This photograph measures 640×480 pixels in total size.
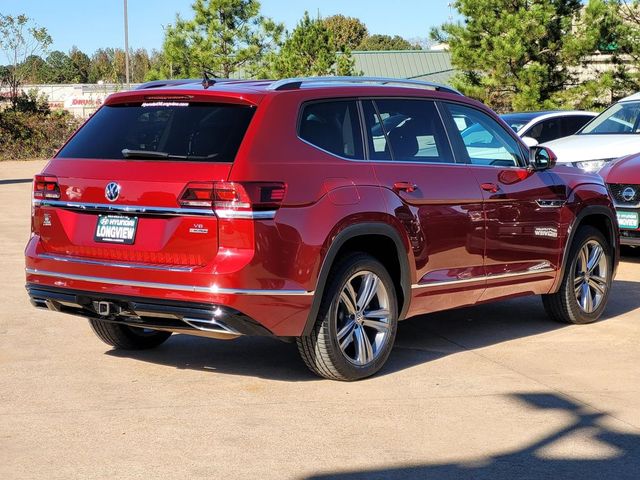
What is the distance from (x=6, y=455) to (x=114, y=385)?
1.45 m


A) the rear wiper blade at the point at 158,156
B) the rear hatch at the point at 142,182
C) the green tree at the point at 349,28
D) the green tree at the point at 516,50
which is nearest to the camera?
the rear hatch at the point at 142,182

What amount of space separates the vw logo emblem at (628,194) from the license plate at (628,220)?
0.16m

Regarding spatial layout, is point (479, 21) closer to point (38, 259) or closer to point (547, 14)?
point (547, 14)

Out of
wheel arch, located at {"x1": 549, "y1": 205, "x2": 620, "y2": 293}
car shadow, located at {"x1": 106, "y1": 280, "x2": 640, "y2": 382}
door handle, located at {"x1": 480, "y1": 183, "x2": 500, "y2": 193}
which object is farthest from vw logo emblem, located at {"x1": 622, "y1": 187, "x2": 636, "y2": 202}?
door handle, located at {"x1": 480, "y1": 183, "x2": 500, "y2": 193}

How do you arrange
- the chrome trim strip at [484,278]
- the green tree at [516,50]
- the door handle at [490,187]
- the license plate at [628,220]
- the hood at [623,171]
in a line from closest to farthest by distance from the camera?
the chrome trim strip at [484,278] → the door handle at [490,187] → the license plate at [628,220] → the hood at [623,171] → the green tree at [516,50]

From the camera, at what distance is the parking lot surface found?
17.2 feet

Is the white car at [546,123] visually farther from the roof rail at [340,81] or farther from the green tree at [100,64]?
the green tree at [100,64]

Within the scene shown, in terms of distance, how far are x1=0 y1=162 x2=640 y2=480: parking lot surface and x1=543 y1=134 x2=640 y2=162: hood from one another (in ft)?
16.3

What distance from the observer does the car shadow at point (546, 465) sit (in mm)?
5070

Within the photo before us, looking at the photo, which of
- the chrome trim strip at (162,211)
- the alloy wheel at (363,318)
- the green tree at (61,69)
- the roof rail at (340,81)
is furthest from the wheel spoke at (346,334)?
the green tree at (61,69)

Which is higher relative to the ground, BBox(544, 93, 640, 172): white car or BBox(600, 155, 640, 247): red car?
BBox(544, 93, 640, 172): white car

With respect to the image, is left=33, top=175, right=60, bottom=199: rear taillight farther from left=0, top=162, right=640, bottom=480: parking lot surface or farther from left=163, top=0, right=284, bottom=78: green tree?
left=163, top=0, right=284, bottom=78: green tree

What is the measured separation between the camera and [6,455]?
532 cm

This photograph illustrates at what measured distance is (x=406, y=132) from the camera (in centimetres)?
736
